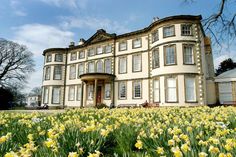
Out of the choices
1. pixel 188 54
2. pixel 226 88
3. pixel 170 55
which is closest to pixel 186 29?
pixel 188 54

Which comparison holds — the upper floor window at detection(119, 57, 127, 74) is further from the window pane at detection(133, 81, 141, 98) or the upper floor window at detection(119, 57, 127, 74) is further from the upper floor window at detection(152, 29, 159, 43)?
the upper floor window at detection(152, 29, 159, 43)

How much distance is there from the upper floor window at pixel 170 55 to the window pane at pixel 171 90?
6.46 ft

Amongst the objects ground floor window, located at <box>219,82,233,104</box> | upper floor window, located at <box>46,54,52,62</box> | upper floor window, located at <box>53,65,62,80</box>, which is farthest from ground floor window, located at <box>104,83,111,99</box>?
ground floor window, located at <box>219,82,233,104</box>

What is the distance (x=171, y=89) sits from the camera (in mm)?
22344

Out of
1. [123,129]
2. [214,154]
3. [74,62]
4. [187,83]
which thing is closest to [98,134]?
[123,129]

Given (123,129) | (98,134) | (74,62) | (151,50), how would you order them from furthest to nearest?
→ (74,62) → (151,50) → (123,129) → (98,134)

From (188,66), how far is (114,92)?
35.2 ft

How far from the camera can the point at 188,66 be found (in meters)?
22.4

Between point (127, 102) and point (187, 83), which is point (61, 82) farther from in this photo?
point (187, 83)

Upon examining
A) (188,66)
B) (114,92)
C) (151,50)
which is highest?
(151,50)

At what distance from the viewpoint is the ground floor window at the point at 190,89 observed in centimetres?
2175

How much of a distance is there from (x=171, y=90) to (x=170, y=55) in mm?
3929

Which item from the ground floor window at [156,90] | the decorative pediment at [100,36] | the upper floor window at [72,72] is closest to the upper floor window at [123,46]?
the decorative pediment at [100,36]

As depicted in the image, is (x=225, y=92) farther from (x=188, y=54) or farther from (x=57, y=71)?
(x=57, y=71)
